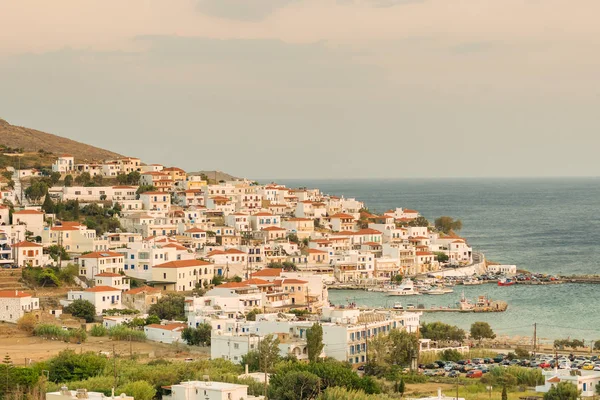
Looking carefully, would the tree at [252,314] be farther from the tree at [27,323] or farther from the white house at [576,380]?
the white house at [576,380]

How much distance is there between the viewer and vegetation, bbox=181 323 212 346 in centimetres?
3556

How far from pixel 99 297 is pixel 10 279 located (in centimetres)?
447

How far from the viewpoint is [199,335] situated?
35656mm

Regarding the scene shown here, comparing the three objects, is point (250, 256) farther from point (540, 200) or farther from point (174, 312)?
point (540, 200)

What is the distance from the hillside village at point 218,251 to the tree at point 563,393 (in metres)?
8.16

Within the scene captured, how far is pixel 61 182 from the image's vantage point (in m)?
64.9

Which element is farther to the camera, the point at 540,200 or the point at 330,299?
the point at 540,200

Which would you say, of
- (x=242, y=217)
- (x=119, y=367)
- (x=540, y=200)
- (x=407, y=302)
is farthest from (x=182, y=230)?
(x=540, y=200)

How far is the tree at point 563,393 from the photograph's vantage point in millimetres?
25562

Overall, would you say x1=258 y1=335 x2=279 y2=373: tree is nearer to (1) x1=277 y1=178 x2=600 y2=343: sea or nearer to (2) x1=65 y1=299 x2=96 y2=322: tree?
(2) x1=65 y1=299 x2=96 y2=322: tree

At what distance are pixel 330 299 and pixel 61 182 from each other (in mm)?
22013

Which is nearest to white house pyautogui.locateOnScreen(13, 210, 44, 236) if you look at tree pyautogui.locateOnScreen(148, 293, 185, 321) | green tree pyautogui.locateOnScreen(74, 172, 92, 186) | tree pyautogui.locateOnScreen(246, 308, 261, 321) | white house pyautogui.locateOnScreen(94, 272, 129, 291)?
white house pyautogui.locateOnScreen(94, 272, 129, 291)

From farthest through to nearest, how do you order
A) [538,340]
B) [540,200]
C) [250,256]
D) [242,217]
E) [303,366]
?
1. [540,200]
2. [242,217]
3. [250,256]
4. [538,340]
5. [303,366]

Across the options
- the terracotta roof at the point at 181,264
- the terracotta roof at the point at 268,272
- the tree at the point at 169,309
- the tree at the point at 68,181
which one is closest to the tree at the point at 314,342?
the tree at the point at 169,309
